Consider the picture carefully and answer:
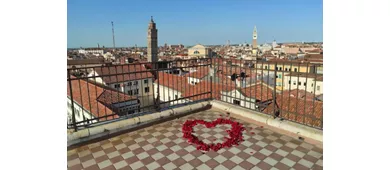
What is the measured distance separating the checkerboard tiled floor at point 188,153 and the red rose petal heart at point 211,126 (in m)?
0.11

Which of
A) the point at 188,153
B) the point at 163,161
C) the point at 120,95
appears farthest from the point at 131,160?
the point at 120,95

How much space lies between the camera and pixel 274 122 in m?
4.69

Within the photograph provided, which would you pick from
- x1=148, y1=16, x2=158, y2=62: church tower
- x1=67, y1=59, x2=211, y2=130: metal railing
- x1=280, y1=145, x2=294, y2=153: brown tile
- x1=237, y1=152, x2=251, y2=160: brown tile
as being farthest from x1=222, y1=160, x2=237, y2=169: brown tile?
x1=148, y1=16, x2=158, y2=62: church tower

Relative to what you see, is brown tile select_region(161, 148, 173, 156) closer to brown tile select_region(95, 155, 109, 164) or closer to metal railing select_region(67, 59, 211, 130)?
brown tile select_region(95, 155, 109, 164)

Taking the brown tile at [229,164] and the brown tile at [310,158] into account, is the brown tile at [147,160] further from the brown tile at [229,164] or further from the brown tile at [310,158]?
the brown tile at [310,158]

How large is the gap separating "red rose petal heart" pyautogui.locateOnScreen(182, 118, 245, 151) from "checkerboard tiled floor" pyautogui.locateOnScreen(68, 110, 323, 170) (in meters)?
0.11

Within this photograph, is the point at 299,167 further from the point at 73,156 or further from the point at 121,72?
the point at 121,72
